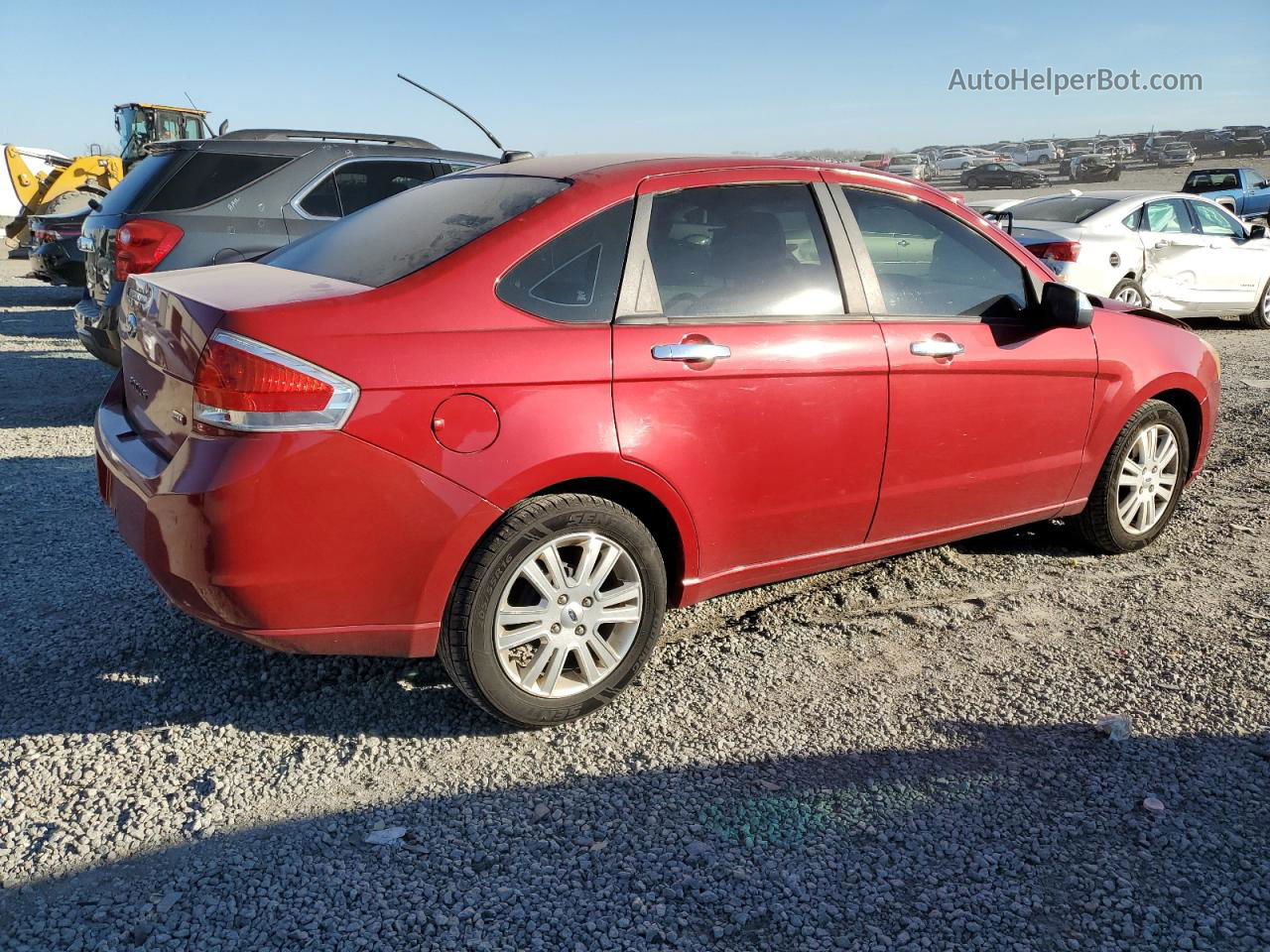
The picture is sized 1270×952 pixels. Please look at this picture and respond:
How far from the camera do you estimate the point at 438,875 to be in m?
2.69

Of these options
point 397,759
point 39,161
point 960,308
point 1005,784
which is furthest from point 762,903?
point 39,161

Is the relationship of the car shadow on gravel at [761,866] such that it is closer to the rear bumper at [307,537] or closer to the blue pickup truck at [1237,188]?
the rear bumper at [307,537]

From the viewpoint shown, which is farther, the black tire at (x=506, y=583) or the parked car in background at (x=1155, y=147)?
the parked car in background at (x=1155, y=147)

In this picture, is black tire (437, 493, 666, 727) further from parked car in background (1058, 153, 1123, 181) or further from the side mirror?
parked car in background (1058, 153, 1123, 181)

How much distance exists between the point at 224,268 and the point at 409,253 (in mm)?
827

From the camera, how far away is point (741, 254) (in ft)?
12.2

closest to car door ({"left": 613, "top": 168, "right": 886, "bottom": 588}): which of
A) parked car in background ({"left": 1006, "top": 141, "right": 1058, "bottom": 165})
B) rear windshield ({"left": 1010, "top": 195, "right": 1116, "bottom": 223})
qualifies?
rear windshield ({"left": 1010, "top": 195, "right": 1116, "bottom": 223})

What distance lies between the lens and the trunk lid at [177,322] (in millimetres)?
3025

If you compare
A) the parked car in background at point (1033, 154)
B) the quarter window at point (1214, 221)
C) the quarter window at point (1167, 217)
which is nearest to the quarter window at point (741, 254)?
the quarter window at point (1167, 217)

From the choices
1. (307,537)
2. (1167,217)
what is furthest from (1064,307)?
(1167,217)

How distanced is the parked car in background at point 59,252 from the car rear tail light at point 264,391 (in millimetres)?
12401

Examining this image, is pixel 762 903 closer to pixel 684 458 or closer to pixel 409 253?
pixel 684 458

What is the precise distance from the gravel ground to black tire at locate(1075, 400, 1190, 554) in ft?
1.03

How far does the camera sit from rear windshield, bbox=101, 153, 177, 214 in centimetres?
712
